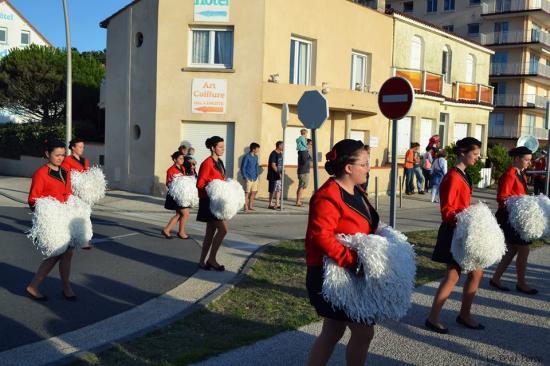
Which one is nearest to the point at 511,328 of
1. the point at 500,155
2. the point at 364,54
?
the point at 364,54

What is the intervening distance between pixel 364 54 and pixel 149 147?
940 centimetres

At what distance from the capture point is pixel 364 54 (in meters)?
23.2

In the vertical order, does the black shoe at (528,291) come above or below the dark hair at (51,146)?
below

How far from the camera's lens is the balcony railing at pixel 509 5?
165 feet

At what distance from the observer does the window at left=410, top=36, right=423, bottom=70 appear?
2616 centimetres

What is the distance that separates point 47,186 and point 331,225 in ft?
13.5

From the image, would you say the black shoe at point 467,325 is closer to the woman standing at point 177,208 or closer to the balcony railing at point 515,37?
the woman standing at point 177,208

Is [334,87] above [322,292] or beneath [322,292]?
above

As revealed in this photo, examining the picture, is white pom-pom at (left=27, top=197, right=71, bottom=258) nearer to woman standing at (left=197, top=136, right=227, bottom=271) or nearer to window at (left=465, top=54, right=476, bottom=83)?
woman standing at (left=197, top=136, right=227, bottom=271)

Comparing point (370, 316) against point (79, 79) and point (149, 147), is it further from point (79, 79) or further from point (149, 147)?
point (79, 79)

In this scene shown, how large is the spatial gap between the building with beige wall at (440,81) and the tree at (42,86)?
20.3 meters

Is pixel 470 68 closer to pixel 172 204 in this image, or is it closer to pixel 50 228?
pixel 172 204

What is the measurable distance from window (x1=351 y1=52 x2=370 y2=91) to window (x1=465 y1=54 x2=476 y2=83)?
9943mm

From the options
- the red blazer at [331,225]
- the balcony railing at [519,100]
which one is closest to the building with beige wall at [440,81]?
the balcony railing at [519,100]
